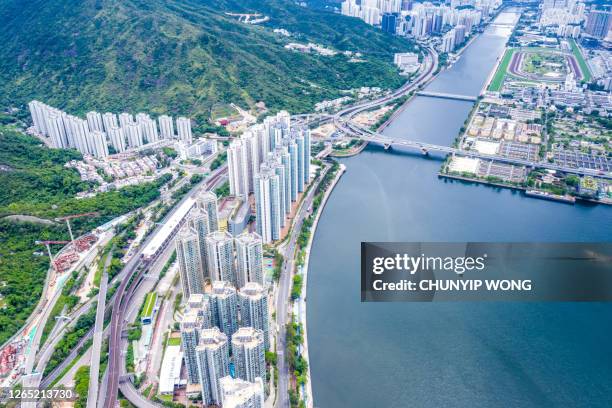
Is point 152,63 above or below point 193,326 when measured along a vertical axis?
above

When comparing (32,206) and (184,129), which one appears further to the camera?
(184,129)

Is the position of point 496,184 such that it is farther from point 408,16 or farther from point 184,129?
point 408,16

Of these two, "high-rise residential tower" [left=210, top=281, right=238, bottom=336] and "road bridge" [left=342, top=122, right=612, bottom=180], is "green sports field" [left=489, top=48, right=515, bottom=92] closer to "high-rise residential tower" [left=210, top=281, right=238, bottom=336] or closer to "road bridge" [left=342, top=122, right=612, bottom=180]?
"road bridge" [left=342, top=122, right=612, bottom=180]

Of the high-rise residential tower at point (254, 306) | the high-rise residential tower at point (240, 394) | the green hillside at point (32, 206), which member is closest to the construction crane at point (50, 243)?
the green hillside at point (32, 206)

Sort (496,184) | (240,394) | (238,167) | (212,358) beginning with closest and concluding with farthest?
1. (240,394)
2. (212,358)
3. (238,167)
4. (496,184)

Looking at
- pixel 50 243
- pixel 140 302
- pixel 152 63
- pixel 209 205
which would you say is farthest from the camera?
pixel 152 63

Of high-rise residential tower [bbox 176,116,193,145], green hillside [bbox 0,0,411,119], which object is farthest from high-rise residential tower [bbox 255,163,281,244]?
green hillside [bbox 0,0,411,119]

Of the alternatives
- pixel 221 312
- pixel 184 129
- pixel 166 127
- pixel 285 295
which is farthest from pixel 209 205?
pixel 166 127

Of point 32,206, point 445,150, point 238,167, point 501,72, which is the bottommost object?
point 32,206
